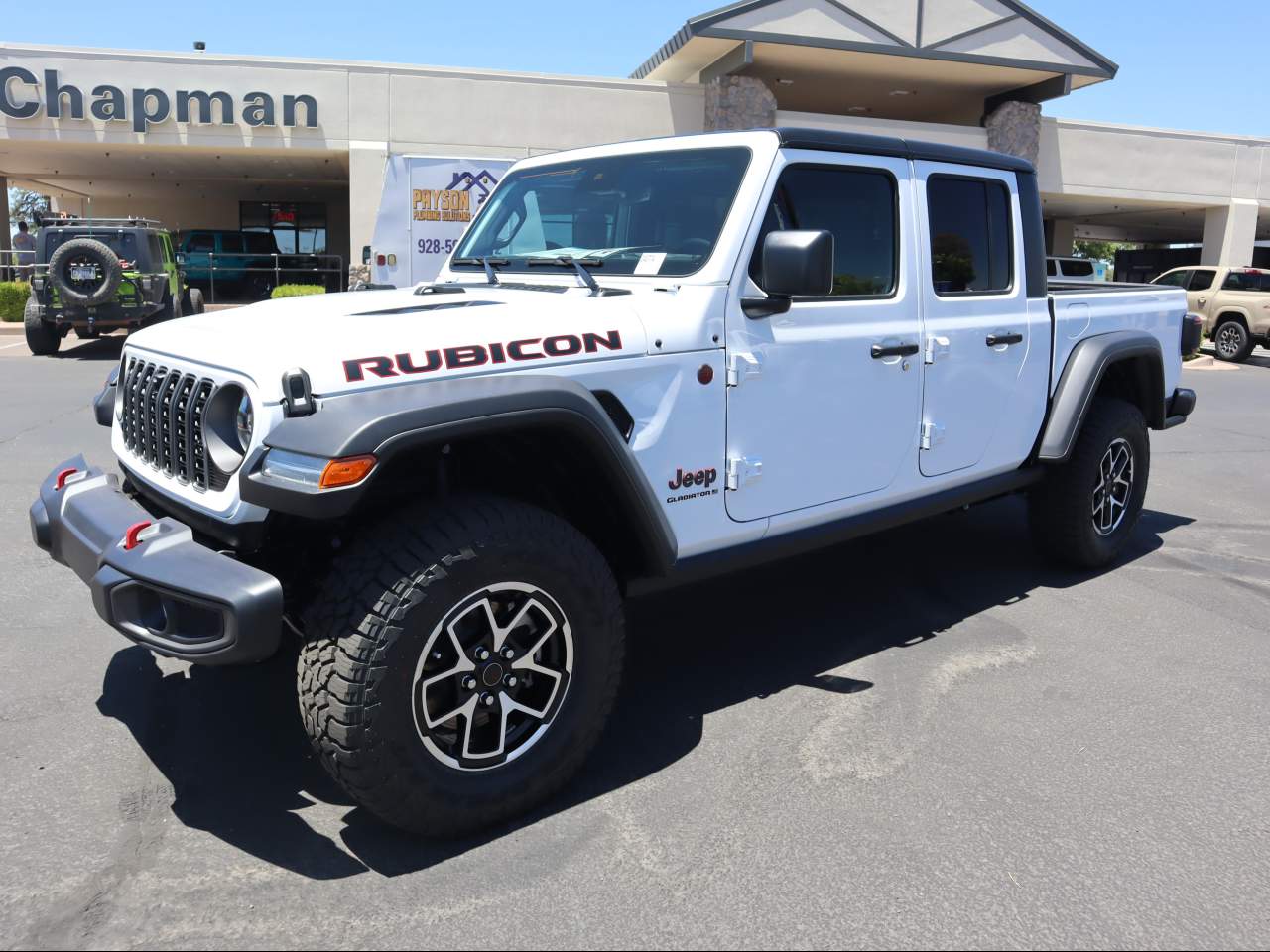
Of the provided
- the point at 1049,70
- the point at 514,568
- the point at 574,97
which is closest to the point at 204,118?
the point at 574,97

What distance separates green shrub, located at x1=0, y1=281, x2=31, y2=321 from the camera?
65.6 ft

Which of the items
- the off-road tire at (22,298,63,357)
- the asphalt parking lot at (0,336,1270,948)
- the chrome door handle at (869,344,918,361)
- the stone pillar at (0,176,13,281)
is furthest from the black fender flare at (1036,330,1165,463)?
the stone pillar at (0,176,13,281)

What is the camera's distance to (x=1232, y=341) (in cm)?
1931

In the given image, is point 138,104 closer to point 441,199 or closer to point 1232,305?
point 441,199

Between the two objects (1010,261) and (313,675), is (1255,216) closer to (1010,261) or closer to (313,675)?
(1010,261)

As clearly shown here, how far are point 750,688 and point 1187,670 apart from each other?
179 cm

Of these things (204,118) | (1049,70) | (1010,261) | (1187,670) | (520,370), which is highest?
(1049,70)

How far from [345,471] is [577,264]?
4.76 feet

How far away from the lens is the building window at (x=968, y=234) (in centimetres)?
425

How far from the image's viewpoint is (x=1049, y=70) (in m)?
23.1

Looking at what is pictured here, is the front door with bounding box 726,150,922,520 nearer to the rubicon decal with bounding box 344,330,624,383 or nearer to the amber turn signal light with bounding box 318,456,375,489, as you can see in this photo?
the rubicon decal with bounding box 344,330,624,383

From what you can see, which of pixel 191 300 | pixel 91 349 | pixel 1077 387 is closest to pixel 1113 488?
pixel 1077 387

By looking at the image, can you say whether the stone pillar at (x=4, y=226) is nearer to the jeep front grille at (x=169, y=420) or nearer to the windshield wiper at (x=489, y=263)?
the windshield wiper at (x=489, y=263)

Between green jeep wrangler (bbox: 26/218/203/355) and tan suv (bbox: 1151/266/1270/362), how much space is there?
17269 millimetres
